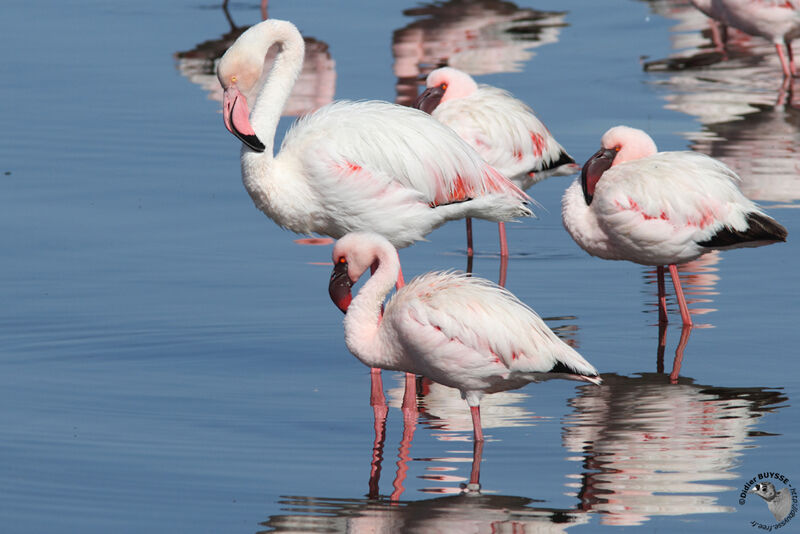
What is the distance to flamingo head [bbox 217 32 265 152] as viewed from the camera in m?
7.43

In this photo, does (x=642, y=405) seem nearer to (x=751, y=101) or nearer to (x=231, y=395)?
(x=231, y=395)

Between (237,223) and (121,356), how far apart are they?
2565 mm

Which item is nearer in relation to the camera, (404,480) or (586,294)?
(404,480)

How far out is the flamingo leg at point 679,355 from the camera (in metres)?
6.88

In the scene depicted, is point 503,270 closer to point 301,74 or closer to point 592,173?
point 592,173

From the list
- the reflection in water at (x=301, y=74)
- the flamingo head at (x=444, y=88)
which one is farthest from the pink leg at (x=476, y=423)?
the reflection in water at (x=301, y=74)

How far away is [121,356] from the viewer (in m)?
7.04

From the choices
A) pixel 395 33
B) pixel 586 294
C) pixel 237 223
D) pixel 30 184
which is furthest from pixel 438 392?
pixel 395 33

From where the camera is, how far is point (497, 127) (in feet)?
30.7

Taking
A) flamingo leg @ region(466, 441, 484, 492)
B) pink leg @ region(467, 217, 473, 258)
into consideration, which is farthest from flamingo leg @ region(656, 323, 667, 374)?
pink leg @ region(467, 217, 473, 258)

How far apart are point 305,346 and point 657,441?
6.66ft

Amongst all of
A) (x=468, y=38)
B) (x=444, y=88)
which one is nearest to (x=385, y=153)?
(x=444, y=88)

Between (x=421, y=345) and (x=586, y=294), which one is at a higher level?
(x=421, y=345)

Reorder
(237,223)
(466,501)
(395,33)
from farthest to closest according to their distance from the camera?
(395,33)
(237,223)
(466,501)
